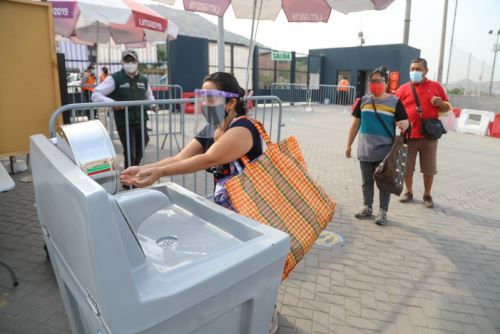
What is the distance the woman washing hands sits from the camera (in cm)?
180

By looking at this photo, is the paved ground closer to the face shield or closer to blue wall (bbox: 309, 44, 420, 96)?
the face shield

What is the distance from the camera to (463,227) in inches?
169

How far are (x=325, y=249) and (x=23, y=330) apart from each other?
2.60m

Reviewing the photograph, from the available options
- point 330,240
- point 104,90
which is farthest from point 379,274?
point 104,90

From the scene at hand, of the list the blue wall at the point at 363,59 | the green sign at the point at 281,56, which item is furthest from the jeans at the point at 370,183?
the blue wall at the point at 363,59

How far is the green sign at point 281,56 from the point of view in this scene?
20.8 m

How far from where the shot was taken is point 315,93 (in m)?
23.7

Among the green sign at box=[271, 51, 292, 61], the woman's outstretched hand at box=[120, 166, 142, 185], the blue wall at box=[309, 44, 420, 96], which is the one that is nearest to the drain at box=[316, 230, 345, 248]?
the woman's outstretched hand at box=[120, 166, 142, 185]

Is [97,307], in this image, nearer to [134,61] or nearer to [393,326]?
[393,326]

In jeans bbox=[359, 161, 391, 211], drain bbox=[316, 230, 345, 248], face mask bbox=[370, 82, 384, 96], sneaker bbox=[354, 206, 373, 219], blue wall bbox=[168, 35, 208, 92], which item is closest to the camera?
drain bbox=[316, 230, 345, 248]

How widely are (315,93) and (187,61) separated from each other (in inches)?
390

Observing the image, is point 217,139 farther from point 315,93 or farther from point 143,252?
point 315,93

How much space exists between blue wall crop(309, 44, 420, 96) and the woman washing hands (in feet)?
72.4

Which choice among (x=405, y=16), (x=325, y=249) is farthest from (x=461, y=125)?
(x=325, y=249)
